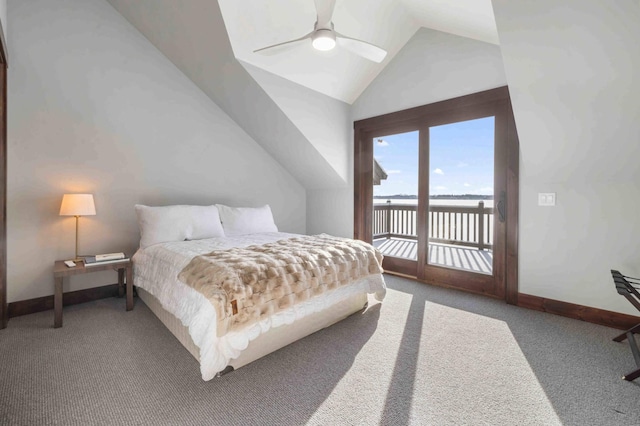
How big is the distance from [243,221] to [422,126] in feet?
8.42

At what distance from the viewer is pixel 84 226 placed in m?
2.91

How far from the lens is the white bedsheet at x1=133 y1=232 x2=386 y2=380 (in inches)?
63.0

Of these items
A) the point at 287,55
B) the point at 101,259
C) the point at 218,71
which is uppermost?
the point at 287,55

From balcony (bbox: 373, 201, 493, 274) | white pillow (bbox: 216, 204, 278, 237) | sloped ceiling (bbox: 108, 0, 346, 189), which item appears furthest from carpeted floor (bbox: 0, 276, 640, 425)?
sloped ceiling (bbox: 108, 0, 346, 189)

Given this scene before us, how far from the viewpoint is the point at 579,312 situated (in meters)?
2.53

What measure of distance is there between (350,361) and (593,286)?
2.32 meters

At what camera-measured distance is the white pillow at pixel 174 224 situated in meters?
2.84

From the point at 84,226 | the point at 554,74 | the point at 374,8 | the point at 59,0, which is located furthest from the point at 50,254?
the point at 554,74

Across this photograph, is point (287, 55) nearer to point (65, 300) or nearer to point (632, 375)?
point (65, 300)

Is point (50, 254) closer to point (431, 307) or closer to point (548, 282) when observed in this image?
point (431, 307)

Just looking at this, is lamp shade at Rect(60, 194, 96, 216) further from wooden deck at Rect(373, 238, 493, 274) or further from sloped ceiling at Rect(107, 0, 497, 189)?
wooden deck at Rect(373, 238, 493, 274)

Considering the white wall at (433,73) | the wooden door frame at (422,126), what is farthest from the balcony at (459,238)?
the white wall at (433,73)

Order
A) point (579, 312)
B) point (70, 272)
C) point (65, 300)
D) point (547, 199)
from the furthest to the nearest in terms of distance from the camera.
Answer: point (65, 300) → point (547, 199) → point (579, 312) → point (70, 272)

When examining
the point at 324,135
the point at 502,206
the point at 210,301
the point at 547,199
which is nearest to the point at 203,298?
the point at 210,301
